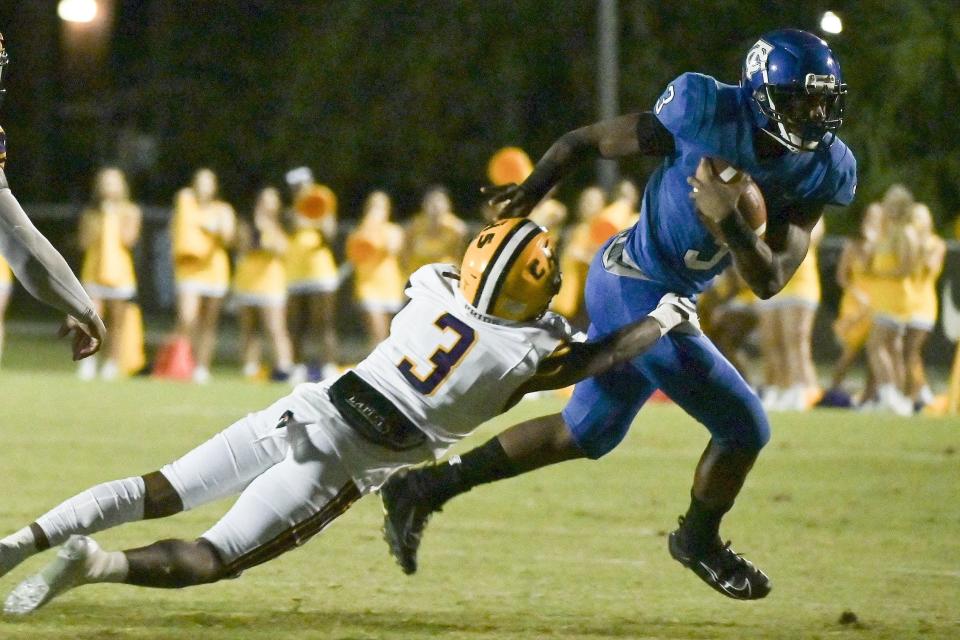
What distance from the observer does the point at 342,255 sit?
1966cm

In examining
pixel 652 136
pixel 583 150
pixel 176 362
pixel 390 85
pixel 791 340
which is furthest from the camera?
pixel 390 85

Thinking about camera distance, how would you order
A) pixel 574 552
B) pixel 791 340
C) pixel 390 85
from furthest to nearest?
pixel 390 85 < pixel 791 340 < pixel 574 552

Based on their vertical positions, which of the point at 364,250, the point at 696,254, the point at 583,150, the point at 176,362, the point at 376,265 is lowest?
the point at 176,362

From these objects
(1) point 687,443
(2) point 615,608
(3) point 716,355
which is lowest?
(1) point 687,443

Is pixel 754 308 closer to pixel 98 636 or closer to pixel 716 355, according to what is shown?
pixel 716 355

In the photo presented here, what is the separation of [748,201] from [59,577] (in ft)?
7.48

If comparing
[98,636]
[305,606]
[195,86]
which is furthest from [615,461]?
[195,86]

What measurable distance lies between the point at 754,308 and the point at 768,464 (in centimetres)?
388

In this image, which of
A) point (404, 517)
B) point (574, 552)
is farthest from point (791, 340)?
point (404, 517)

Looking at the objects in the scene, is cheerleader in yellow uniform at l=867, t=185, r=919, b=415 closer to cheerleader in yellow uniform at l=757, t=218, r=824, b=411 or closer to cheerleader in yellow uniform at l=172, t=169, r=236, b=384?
cheerleader in yellow uniform at l=757, t=218, r=824, b=411

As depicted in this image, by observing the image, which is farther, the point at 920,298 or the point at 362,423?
the point at 920,298

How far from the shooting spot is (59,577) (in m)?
4.39

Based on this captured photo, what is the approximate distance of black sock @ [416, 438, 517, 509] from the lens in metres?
5.58

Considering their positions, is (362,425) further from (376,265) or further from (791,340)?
(376,265)
